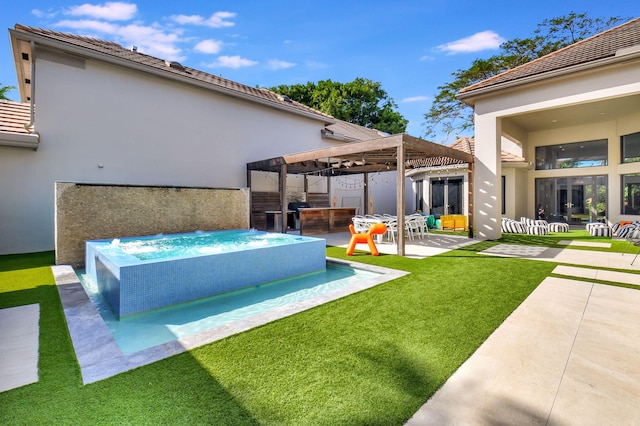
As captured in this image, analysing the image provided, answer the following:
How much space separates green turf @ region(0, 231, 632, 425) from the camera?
6.82 ft

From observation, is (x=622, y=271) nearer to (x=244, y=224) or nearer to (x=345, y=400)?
(x=345, y=400)

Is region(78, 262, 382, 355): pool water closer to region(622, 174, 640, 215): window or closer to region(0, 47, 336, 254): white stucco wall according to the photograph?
region(0, 47, 336, 254): white stucco wall

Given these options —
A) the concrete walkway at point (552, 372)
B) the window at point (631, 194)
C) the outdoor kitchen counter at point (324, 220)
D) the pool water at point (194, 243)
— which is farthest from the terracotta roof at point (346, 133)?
the concrete walkway at point (552, 372)

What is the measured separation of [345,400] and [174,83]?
12481 millimetres

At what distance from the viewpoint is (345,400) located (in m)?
2.21

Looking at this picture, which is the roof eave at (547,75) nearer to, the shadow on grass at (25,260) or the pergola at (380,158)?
the pergola at (380,158)

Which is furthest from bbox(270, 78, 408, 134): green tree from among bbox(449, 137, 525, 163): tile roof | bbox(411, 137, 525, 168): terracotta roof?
bbox(449, 137, 525, 163): tile roof

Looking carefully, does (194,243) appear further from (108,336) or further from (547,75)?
(547,75)

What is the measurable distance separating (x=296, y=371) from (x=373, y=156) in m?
9.41

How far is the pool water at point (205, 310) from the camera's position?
148 inches

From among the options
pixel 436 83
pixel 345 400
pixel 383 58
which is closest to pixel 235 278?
pixel 345 400

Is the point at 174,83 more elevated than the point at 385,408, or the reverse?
the point at 174,83

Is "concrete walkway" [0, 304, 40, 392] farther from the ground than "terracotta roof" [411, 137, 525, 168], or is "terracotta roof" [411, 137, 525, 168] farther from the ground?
"terracotta roof" [411, 137, 525, 168]

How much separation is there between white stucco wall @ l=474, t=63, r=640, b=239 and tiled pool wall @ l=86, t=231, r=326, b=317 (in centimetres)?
752
